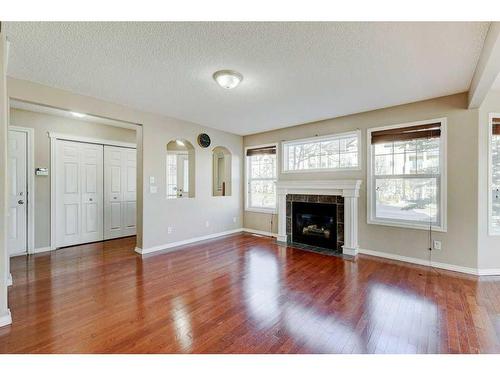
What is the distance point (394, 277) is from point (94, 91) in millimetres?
4702

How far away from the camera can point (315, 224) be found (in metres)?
4.71

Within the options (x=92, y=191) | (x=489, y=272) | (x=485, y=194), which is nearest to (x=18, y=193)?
(x=92, y=191)

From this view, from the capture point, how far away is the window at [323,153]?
4.29 metres

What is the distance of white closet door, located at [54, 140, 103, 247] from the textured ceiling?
181cm

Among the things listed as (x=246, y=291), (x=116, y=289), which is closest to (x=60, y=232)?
(x=116, y=289)

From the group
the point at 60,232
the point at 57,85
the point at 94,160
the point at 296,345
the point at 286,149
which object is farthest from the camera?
the point at 286,149

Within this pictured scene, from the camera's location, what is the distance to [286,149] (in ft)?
17.2

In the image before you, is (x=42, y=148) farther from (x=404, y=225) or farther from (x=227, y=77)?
(x=404, y=225)

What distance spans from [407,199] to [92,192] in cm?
580

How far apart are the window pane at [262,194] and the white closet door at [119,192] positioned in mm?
2817
